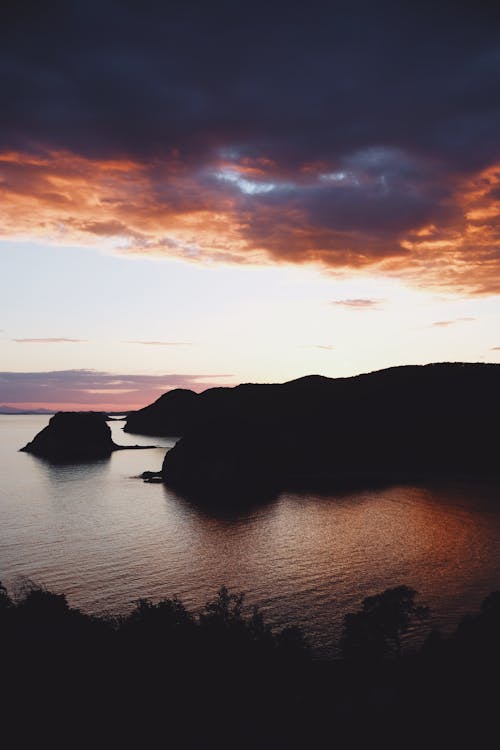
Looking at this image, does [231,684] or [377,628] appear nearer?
[231,684]

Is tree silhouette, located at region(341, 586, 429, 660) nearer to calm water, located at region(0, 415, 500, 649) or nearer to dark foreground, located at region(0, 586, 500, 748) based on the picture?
dark foreground, located at region(0, 586, 500, 748)

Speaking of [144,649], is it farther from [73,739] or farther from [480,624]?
[480,624]

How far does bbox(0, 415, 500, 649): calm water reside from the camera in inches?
2579

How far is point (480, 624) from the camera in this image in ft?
139

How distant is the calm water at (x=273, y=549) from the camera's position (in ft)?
215

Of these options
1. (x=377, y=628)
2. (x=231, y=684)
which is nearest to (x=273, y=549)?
(x=377, y=628)

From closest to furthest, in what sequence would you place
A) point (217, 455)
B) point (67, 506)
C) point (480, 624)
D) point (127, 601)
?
point (480, 624) → point (127, 601) → point (67, 506) → point (217, 455)

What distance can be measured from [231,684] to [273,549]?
179ft

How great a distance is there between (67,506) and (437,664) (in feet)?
360

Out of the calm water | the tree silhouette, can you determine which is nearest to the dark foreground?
the tree silhouette

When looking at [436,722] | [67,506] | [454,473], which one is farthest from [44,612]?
[454,473]

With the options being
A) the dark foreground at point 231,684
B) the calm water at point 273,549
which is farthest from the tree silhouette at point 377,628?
the calm water at point 273,549

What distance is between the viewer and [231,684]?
3716cm

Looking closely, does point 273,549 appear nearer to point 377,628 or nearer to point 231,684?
point 377,628
